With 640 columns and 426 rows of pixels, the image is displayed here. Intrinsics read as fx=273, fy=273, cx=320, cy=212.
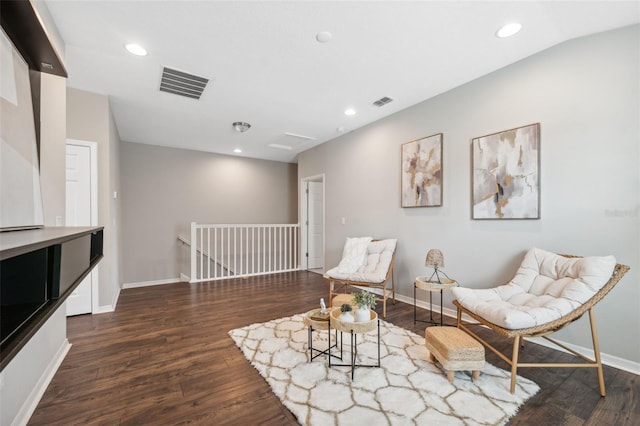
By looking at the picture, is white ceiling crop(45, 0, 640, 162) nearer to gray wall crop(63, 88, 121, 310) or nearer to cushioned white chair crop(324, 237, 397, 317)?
gray wall crop(63, 88, 121, 310)

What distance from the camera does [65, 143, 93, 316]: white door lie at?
3.20 metres

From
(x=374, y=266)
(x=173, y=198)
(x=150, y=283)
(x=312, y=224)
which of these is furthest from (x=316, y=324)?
(x=173, y=198)

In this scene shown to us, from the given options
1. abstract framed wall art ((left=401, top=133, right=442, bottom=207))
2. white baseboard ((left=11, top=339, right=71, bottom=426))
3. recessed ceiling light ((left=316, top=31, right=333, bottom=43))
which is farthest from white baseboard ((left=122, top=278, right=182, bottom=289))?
recessed ceiling light ((left=316, top=31, right=333, bottom=43))

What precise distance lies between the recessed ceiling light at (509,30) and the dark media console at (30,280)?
10.1 feet

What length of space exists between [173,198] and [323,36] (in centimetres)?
470

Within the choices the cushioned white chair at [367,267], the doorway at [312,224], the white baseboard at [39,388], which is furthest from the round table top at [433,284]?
the doorway at [312,224]

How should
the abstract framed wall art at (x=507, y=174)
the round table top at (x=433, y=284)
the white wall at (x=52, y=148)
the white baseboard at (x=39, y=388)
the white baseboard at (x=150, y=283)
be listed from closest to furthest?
the white baseboard at (x=39, y=388) → the white wall at (x=52, y=148) → the abstract framed wall art at (x=507, y=174) → the round table top at (x=433, y=284) → the white baseboard at (x=150, y=283)

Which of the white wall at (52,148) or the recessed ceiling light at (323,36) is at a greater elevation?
the recessed ceiling light at (323,36)

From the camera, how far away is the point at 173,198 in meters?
5.63

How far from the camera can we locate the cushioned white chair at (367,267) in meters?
3.35

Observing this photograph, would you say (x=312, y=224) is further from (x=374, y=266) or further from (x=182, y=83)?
(x=182, y=83)

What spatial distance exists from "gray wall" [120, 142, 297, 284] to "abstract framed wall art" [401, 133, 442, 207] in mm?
3971

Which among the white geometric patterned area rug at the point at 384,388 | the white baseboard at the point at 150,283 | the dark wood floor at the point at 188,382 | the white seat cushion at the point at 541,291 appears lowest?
the white baseboard at the point at 150,283

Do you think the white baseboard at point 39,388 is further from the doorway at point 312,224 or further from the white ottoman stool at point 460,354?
the doorway at point 312,224
